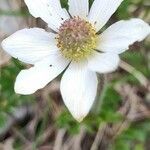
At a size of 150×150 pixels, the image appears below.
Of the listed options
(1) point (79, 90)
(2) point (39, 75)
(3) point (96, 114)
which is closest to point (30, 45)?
(2) point (39, 75)

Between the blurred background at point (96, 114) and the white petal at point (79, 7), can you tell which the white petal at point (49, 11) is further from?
the blurred background at point (96, 114)

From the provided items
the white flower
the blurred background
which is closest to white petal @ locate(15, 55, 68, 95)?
the white flower

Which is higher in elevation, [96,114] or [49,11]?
[49,11]

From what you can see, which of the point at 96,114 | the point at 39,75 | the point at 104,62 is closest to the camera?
the point at 104,62

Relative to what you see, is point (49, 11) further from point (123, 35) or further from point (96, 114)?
point (96, 114)

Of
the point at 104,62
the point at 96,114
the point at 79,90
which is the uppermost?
the point at 104,62

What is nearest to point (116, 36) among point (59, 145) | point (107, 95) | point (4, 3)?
point (107, 95)

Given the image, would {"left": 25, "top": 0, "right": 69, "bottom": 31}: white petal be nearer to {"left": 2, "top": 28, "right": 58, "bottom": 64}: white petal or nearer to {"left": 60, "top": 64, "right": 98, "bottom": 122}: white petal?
{"left": 2, "top": 28, "right": 58, "bottom": 64}: white petal
